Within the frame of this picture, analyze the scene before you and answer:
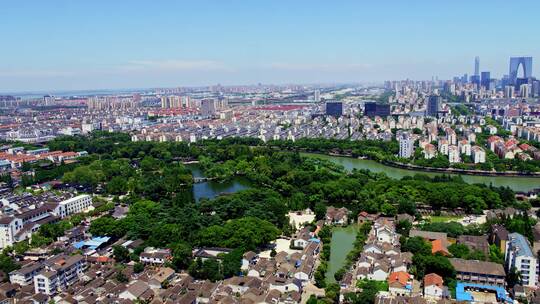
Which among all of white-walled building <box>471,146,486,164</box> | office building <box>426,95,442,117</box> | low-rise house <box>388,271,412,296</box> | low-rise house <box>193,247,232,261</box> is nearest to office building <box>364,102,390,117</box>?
office building <box>426,95,442,117</box>

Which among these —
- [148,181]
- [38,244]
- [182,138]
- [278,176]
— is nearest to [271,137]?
[182,138]

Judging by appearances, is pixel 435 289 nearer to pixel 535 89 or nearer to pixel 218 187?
pixel 218 187

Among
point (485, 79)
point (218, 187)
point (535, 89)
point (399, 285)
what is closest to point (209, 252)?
point (399, 285)

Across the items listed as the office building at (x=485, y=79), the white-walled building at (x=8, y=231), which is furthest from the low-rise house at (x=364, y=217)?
the office building at (x=485, y=79)

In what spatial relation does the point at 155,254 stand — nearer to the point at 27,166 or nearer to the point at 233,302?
the point at 233,302

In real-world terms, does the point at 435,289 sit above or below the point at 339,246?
above

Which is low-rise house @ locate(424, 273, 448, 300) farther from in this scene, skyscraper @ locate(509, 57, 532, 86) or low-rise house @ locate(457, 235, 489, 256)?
skyscraper @ locate(509, 57, 532, 86)
